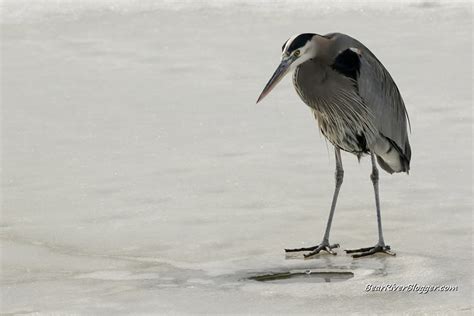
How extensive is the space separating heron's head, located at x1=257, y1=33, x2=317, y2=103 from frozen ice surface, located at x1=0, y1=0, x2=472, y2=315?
93cm

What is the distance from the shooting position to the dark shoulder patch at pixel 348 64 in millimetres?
8109

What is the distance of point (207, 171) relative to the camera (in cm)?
950

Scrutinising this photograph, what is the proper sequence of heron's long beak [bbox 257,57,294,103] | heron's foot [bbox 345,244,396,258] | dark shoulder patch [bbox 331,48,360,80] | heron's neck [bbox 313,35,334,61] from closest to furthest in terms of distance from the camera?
heron's foot [bbox 345,244,396,258] < heron's long beak [bbox 257,57,294,103] < heron's neck [bbox 313,35,334,61] < dark shoulder patch [bbox 331,48,360,80]

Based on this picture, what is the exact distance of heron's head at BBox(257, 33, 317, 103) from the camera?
7.85 meters

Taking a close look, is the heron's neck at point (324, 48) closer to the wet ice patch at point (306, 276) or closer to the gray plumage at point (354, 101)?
the gray plumage at point (354, 101)

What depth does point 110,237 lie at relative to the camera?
315 inches

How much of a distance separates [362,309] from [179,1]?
10656 mm

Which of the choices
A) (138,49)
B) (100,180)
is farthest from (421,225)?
(138,49)

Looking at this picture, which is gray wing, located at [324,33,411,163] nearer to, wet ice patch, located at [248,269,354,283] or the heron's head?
the heron's head

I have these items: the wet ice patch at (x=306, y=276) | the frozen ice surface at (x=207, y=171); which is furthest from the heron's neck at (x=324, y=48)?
the wet ice patch at (x=306, y=276)

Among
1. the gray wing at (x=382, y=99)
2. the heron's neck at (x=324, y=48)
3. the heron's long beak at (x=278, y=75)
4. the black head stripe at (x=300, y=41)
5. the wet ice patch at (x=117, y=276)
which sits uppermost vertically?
the black head stripe at (x=300, y=41)

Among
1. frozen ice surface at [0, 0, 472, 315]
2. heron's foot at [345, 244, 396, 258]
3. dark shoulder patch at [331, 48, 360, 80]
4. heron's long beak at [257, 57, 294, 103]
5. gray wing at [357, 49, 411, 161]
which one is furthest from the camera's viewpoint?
gray wing at [357, 49, 411, 161]

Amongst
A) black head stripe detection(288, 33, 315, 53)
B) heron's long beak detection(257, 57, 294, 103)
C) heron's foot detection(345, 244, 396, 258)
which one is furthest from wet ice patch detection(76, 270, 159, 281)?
black head stripe detection(288, 33, 315, 53)

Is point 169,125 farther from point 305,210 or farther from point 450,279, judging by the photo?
point 450,279
